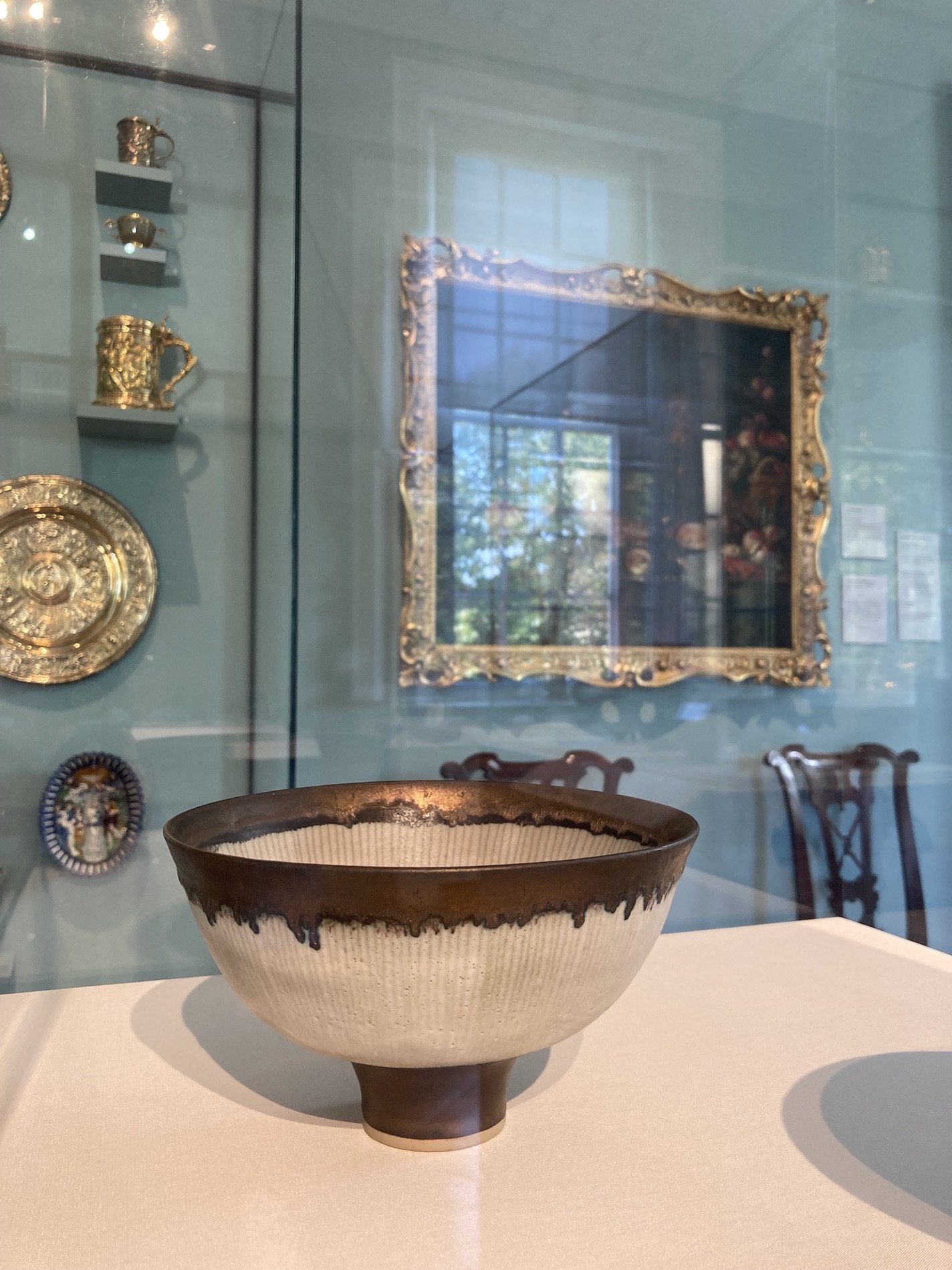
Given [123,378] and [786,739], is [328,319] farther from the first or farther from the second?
[786,739]

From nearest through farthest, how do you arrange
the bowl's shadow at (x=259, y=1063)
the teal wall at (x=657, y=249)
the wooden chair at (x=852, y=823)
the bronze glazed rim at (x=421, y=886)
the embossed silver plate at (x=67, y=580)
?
the bronze glazed rim at (x=421, y=886) < the bowl's shadow at (x=259, y=1063) < the embossed silver plate at (x=67, y=580) < the teal wall at (x=657, y=249) < the wooden chair at (x=852, y=823)

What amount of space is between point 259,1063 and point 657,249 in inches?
67.4

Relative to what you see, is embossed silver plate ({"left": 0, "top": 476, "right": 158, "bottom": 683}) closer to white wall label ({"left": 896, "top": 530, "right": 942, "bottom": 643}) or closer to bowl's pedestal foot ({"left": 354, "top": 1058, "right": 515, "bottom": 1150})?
bowl's pedestal foot ({"left": 354, "top": 1058, "right": 515, "bottom": 1150})

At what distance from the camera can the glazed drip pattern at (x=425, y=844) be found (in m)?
0.65

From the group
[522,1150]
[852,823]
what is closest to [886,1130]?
[522,1150]

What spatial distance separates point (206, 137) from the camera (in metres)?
1.60

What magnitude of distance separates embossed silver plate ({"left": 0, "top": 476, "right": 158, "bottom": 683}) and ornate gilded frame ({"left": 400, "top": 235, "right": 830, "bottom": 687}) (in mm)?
454


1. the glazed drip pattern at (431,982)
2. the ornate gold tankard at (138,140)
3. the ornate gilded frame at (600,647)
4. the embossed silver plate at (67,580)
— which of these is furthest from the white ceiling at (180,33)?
the glazed drip pattern at (431,982)

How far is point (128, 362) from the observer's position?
150cm

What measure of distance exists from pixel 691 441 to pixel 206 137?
1.01m

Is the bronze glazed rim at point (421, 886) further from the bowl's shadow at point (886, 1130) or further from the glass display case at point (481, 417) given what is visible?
the glass display case at point (481, 417)

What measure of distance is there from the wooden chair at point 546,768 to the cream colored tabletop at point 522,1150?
97cm

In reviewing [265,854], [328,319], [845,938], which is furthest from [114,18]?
[845,938]

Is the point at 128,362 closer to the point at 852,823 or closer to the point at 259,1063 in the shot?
the point at 259,1063
